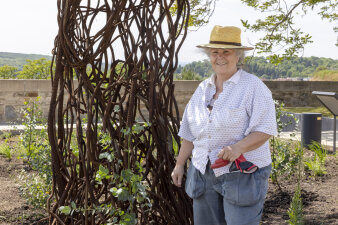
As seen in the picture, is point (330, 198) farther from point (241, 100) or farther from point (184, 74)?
point (184, 74)

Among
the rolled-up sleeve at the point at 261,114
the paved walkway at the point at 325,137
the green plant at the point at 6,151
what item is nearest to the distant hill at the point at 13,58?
the paved walkway at the point at 325,137

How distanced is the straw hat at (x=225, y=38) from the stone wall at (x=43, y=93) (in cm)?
881

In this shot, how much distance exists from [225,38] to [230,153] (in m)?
0.57

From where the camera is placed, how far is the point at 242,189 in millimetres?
2250

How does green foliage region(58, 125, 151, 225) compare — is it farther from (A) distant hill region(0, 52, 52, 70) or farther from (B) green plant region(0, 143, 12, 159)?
(A) distant hill region(0, 52, 52, 70)

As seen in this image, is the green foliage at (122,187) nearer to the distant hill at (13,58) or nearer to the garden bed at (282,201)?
the garden bed at (282,201)

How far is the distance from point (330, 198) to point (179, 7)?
2563 mm

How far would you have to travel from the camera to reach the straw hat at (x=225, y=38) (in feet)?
7.87

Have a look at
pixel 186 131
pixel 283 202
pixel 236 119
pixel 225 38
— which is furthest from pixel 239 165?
pixel 283 202

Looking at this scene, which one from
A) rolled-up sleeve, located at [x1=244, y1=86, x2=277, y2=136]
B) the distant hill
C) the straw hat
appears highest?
the distant hill

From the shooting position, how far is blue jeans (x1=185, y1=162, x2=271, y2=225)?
7.41 ft

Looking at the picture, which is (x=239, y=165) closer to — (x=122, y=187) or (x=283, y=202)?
(x=122, y=187)

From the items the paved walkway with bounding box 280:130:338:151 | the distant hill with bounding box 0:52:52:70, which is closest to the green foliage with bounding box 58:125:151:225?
the paved walkway with bounding box 280:130:338:151

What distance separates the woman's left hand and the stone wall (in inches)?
355
